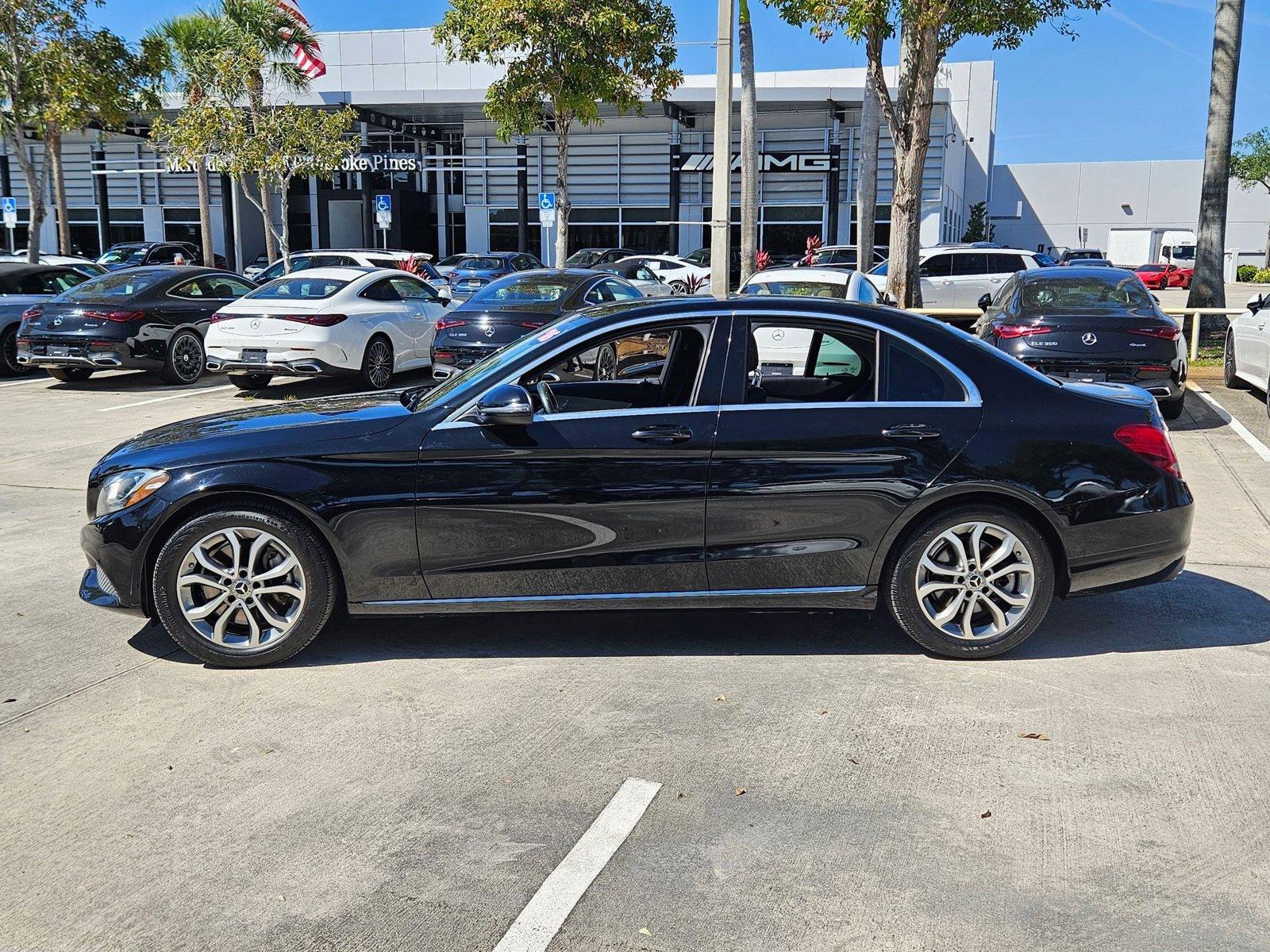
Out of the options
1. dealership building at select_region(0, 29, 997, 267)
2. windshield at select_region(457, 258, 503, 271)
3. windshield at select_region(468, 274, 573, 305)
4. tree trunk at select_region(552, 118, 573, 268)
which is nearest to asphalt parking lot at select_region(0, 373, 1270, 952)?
windshield at select_region(468, 274, 573, 305)

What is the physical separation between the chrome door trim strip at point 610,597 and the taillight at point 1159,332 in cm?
763

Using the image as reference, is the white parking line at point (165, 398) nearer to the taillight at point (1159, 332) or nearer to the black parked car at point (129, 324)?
the black parked car at point (129, 324)

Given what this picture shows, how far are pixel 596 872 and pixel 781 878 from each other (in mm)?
536

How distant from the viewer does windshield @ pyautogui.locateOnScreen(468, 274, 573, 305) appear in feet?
47.3

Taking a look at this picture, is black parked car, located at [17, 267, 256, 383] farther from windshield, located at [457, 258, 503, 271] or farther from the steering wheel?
windshield, located at [457, 258, 503, 271]

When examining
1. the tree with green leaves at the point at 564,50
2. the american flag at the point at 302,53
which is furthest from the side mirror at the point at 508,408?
the american flag at the point at 302,53

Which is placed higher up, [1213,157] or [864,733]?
[1213,157]

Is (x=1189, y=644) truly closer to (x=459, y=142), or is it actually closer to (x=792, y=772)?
(x=792, y=772)

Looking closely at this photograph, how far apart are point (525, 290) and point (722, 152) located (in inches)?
168

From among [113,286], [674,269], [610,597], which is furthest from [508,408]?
[674,269]

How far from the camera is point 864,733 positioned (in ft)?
14.8

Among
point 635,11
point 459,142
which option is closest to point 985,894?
point 635,11

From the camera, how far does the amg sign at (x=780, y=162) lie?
136 ft

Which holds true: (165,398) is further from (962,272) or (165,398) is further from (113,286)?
(962,272)
